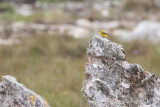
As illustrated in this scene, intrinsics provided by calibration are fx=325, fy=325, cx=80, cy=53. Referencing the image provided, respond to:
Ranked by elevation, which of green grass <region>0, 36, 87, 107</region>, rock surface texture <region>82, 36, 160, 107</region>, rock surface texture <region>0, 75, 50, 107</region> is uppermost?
green grass <region>0, 36, 87, 107</region>

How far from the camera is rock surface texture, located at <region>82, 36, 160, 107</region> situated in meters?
1.73

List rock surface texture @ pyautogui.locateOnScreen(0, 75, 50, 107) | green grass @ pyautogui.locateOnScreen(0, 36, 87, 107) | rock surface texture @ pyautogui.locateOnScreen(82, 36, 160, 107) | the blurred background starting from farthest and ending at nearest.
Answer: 1. the blurred background
2. green grass @ pyautogui.locateOnScreen(0, 36, 87, 107)
3. rock surface texture @ pyautogui.locateOnScreen(0, 75, 50, 107)
4. rock surface texture @ pyautogui.locateOnScreen(82, 36, 160, 107)

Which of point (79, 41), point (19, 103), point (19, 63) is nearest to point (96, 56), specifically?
point (19, 103)

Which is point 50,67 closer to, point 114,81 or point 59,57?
point 59,57

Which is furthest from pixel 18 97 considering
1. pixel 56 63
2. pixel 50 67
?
pixel 56 63

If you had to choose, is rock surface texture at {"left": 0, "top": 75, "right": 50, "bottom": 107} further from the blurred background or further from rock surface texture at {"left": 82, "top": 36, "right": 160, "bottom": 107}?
the blurred background

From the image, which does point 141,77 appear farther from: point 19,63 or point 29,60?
point 29,60

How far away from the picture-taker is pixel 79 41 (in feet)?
26.0

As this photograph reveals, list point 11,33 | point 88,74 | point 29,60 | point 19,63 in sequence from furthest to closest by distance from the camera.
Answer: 1. point 11,33
2. point 29,60
3. point 19,63
4. point 88,74

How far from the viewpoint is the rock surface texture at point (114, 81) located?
173cm

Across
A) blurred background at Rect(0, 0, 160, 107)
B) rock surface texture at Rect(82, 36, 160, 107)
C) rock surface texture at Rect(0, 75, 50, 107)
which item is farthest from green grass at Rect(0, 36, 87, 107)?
rock surface texture at Rect(82, 36, 160, 107)

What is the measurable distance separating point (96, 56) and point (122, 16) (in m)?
14.9

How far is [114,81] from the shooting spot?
181 cm

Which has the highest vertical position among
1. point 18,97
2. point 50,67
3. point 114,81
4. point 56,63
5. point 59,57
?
point 59,57
